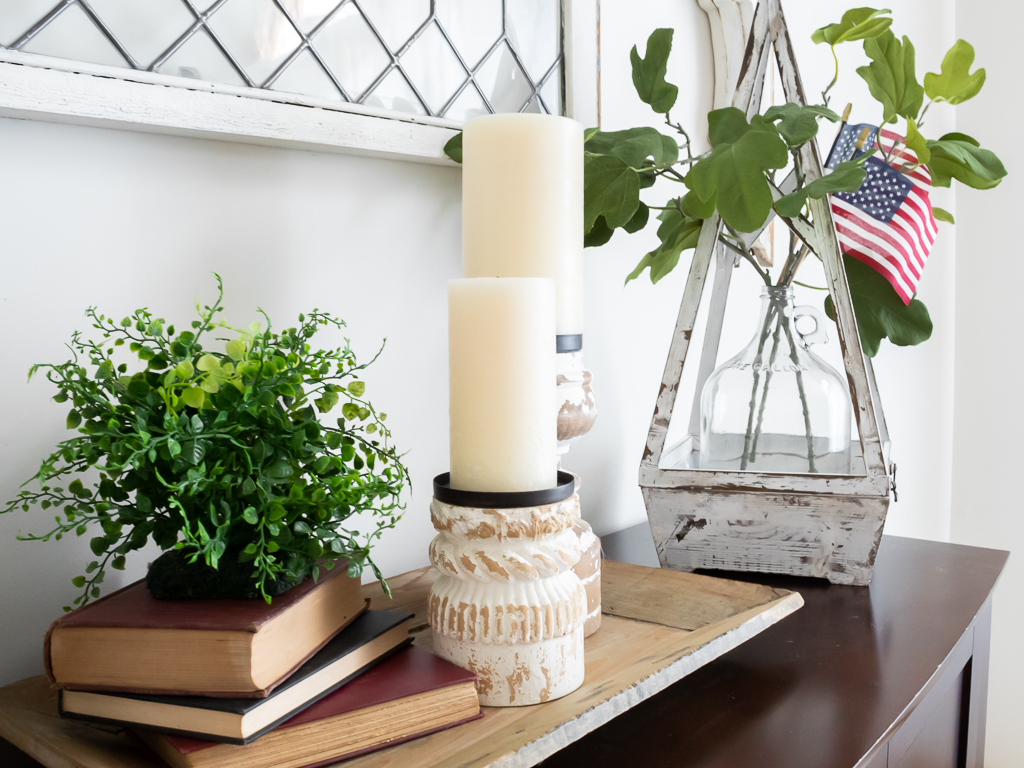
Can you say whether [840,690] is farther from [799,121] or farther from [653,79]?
[653,79]

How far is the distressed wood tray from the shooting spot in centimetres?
40

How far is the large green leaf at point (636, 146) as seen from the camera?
74 centimetres

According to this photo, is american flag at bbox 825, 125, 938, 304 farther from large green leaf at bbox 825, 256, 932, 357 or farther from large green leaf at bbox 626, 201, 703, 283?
large green leaf at bbox 626, 201, 703, 283

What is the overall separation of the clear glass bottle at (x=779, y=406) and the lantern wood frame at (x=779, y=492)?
0.07 m

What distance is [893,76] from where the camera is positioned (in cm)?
79

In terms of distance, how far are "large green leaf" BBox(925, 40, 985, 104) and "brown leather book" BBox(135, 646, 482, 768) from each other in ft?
2.43

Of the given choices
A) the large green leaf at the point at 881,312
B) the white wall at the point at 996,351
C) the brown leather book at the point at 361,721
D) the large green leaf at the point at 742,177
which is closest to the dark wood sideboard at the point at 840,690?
the brown leather book at the point at 361,721

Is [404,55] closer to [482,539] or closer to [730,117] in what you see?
[730,117]

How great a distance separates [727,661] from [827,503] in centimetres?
21

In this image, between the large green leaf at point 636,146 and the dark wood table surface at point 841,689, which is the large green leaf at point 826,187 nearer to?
the large green leaf at point 636,146

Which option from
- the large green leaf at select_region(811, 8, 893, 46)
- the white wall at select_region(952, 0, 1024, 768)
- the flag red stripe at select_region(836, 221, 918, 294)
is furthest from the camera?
the white wall at select_region(952, 0, 1024, 768)

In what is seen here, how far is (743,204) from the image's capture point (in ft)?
2.13

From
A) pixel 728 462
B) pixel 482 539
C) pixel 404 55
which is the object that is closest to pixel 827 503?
pixel 728 462

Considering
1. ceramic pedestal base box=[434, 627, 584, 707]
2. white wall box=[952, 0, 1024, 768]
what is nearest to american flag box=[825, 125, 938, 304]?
ceramic pedestal base box=[434, 627, 584, 707]
